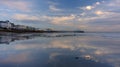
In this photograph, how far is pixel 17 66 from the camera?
9.97m

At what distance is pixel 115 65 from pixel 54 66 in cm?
345

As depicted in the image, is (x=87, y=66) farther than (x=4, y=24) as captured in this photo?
No

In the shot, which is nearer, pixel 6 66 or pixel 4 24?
pixel 6 66

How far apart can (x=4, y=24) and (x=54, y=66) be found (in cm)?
13938

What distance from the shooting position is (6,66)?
1004cm

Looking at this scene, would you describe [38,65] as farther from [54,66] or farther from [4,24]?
[4,24]

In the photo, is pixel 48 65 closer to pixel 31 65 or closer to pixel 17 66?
pixel 31 65

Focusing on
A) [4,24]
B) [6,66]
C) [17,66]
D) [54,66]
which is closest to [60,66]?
[54,66]

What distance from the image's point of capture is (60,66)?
32.3ft

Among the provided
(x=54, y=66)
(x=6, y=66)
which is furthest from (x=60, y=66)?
(x=6, y=66)

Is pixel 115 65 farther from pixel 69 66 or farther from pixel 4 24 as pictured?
pixel 4 24

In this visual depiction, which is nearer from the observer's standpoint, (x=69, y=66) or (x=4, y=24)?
(x=69, y=66)

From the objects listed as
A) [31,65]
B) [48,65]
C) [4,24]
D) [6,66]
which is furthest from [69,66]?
[4,24]

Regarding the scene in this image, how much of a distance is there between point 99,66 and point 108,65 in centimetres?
65
